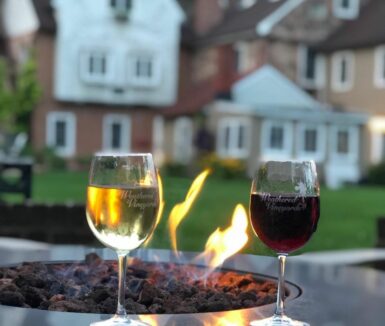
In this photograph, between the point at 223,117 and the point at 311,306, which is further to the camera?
the point at 223,117

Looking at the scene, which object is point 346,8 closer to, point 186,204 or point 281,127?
point 281,127

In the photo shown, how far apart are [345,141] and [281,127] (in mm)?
2630

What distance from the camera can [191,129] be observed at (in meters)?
30.8

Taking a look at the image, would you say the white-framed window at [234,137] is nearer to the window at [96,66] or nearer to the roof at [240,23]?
the roof at [240,23]

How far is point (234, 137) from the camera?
2917 centimetres

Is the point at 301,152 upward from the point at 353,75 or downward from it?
downward

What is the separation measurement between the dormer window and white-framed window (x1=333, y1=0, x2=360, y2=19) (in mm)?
8301

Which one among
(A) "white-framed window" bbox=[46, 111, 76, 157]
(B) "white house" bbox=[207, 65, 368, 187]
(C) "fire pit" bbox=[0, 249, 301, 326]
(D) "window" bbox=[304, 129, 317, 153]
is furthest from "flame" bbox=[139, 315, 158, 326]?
(A) "white-framed window" bbox=[46, 111, 76, 157]

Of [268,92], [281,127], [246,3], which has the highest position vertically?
[246,3]

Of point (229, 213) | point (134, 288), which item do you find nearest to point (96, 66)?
point (229, 213)

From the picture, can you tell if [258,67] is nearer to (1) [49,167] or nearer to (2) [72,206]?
(1) [49,167]

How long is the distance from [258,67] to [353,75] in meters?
3.78

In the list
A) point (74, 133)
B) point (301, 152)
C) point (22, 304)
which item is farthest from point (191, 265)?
point (74, 133)

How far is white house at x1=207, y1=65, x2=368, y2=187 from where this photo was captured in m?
28.5
